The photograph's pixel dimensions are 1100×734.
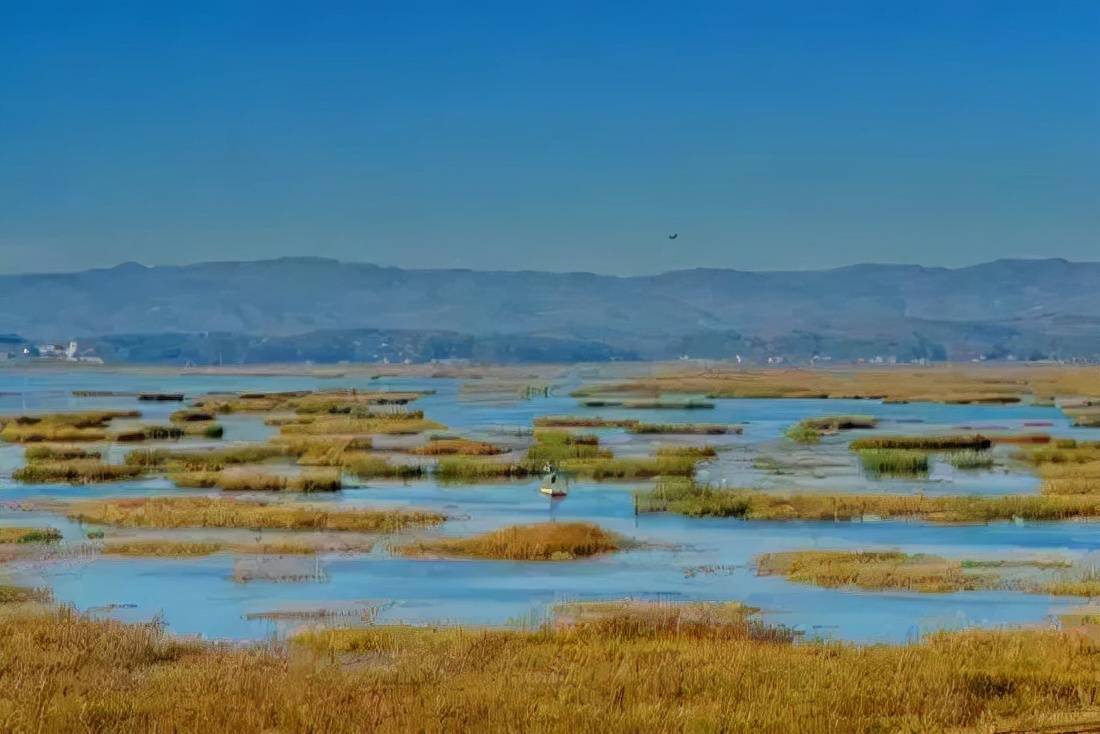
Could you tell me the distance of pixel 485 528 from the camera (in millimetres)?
33062

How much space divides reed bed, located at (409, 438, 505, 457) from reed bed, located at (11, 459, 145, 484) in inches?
425

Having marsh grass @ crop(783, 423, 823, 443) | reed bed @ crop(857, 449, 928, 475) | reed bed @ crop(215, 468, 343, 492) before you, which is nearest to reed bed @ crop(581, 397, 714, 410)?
marsh grass @ crop(783, 423, 823, 443)

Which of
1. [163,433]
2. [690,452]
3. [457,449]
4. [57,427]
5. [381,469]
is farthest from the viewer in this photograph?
[57,427]

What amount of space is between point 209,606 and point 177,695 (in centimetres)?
865

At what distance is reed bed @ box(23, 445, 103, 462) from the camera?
51406 millimetres

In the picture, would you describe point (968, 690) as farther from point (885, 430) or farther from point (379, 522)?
point (885, 430)

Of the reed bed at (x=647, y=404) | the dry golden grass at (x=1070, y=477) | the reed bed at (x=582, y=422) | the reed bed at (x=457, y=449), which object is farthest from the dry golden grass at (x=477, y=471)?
the reed bed at (x=647, y=404)

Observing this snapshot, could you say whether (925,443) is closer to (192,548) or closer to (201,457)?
(201,457)

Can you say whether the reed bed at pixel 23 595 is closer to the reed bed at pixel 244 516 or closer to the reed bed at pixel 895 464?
the reed bed at pixel 244 516

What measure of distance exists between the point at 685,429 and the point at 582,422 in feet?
22.4

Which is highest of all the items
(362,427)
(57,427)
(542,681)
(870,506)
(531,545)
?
(57,427)

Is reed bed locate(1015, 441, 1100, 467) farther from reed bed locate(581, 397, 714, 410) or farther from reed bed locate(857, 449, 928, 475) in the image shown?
reed bed locate(581, 397, 714, 410)

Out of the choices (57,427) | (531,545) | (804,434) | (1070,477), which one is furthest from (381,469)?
(57,427)

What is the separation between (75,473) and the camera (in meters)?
45.3
